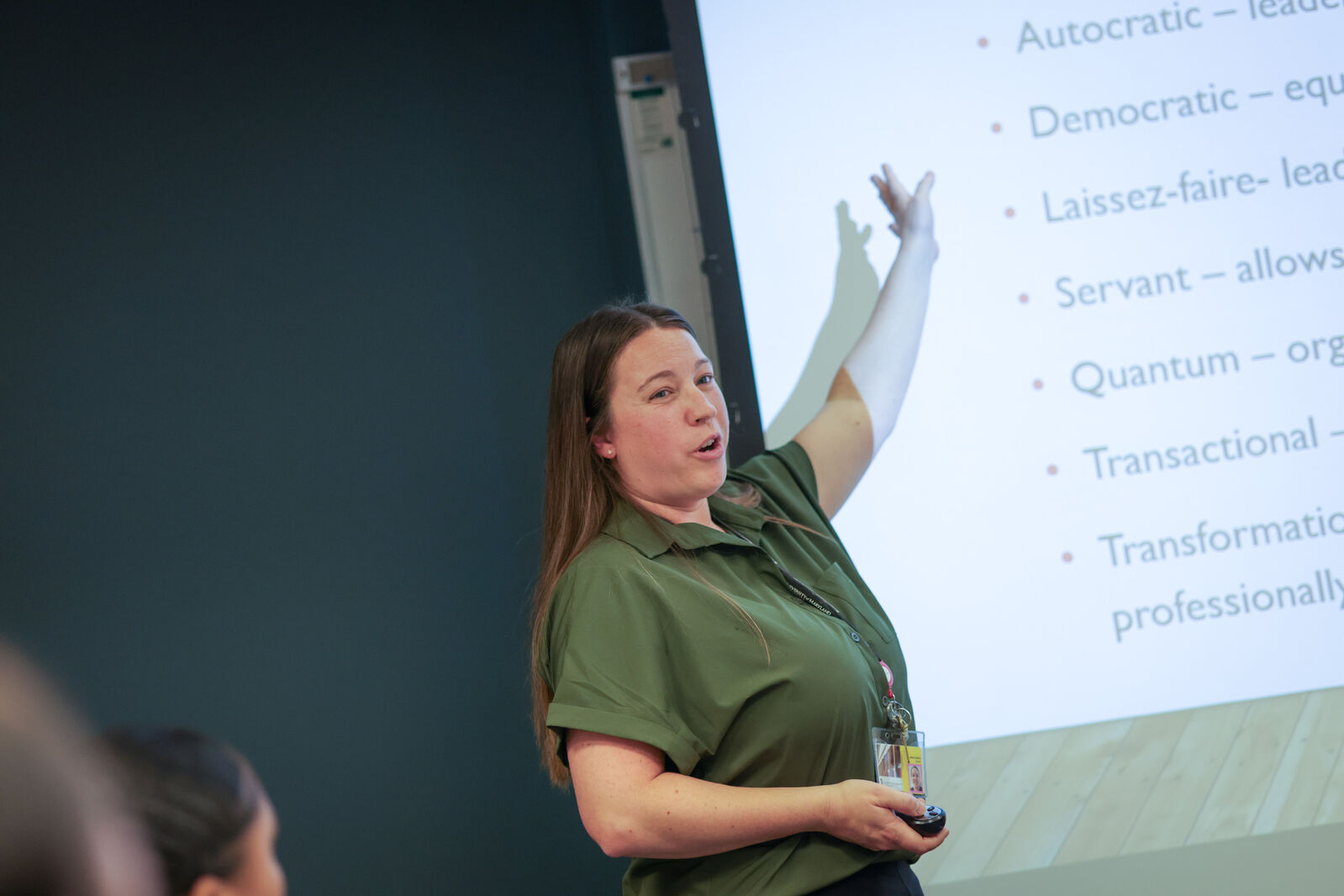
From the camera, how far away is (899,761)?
4.83ft

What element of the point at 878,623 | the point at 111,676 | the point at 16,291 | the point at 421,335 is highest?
the point at 16,291

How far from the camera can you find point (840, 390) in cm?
201

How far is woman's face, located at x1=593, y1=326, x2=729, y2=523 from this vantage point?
5.13 feet

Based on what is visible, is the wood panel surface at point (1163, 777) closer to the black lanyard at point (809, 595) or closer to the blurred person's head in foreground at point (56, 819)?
the black lanyard at point (809, 595)

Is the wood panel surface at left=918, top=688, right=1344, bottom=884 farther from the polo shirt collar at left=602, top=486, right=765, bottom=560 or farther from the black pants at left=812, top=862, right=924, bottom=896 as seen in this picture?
the polo shirt collar at left=602, top=486, right=765, bottom=560

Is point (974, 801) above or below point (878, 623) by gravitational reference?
below

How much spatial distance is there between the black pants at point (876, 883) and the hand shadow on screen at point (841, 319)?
936 millimetres

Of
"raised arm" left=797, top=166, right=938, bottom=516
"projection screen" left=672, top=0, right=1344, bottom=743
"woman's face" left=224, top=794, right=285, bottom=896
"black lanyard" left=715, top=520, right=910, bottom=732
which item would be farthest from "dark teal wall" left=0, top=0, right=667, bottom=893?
"woman's face" left=224, top=794, right=285, bottom=896

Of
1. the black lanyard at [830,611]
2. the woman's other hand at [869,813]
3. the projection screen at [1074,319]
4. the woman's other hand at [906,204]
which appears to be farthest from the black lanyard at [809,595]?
the woman's other hand at [906,204]

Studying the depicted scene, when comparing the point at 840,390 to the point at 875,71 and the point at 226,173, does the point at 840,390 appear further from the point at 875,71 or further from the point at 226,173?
the point at 226,173

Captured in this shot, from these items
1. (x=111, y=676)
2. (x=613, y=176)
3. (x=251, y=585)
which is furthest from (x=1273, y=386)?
(x=111, y=676)

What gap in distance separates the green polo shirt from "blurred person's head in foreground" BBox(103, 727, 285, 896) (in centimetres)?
67

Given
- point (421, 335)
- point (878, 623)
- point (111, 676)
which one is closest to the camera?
point (878, 623)

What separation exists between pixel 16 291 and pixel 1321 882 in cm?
284
